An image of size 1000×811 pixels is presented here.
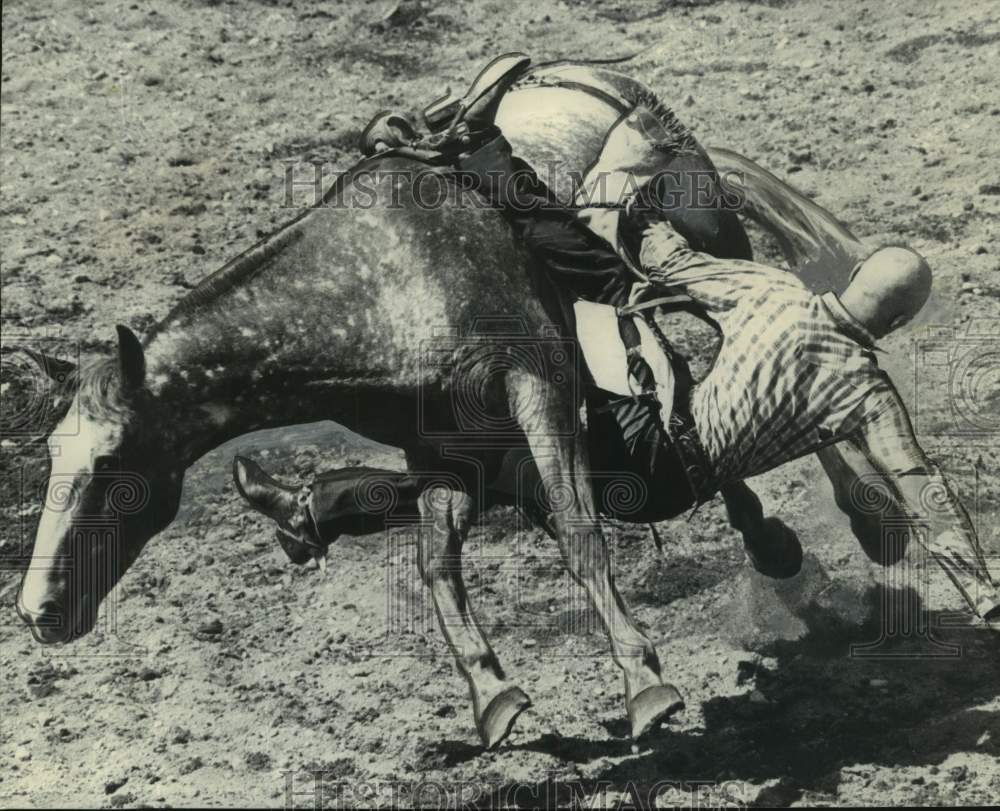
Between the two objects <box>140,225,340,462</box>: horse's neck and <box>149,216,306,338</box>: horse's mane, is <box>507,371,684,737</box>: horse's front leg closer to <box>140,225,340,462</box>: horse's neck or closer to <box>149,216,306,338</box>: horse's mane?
<box>140,225,340,462</box>: horse's neck

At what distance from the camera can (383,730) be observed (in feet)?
28.1

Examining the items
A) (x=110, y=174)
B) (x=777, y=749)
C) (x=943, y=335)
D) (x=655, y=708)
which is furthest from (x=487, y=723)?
(x=110, y=174)

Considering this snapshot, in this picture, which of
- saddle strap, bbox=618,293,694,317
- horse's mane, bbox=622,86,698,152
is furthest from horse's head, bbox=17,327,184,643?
horse's mane, bbox=622,86,698,152

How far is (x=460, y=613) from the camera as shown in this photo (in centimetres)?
789

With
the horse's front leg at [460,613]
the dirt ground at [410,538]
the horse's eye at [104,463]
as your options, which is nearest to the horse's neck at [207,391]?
the horse's eye at [104,463]

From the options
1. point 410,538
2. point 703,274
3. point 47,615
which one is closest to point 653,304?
point 703,274

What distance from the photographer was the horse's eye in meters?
7.57

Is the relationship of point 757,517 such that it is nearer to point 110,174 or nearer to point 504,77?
point 504,77

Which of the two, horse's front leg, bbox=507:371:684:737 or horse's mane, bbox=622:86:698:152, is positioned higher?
horse's mane, bbox=622:86:698:152

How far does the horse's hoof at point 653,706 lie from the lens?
23.9 ft

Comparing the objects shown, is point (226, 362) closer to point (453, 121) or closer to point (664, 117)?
point (453, 121)

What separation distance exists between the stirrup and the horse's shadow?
299cm

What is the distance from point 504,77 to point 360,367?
5.09 feet

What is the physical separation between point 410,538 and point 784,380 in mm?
2893
